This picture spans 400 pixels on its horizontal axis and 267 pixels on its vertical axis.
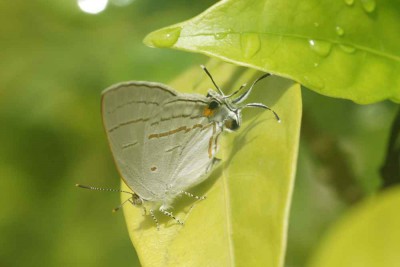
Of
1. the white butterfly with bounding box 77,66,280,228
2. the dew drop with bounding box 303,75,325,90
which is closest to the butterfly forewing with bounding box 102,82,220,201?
Answer: the white butterfly with bounding box 77,66,280,228

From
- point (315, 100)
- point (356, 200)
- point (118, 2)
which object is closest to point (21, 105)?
point (118, 2)

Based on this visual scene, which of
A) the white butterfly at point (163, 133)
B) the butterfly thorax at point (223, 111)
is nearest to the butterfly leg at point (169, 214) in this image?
the white butterfly at point (163, 133)

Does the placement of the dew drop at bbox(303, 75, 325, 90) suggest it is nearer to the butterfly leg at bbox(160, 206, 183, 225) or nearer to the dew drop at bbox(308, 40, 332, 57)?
the dew drop at bbox(308, 40, 332, 57)

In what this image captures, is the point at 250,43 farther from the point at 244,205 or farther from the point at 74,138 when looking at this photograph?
the point at 74,138

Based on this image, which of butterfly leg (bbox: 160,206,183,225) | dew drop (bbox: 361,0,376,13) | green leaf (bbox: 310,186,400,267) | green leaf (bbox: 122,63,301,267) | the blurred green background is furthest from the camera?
the blurred green background

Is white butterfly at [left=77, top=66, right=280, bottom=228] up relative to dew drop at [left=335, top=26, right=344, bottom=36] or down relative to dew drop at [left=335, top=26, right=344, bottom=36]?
down

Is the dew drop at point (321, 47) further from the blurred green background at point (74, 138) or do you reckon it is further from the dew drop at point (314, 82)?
the blurred green background at point (74, 138)
